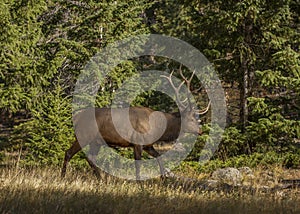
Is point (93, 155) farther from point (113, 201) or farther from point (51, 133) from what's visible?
point (113, 201)

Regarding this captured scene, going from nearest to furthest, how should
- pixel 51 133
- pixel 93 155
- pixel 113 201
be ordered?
pixel 113 201 → pixel 93 155 → pixel 51 133

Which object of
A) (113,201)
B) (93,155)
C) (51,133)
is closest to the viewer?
(113,201)

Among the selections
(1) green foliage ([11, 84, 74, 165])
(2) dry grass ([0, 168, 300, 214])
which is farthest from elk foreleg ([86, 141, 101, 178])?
(2) dry grass ([0, 168, 300, 214])

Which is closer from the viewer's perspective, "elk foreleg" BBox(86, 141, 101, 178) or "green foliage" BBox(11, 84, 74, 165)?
"elk foreleg" BBox(86, 141, 101, 178)

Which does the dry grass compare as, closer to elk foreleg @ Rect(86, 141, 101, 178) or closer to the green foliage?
elk foreleg @ Rect(86, 141, 101, 178)

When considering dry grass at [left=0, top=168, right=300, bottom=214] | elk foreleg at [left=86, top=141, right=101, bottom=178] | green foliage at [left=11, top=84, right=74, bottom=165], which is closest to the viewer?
dry grass at [left=0, top=168, right=300, bottom=214]

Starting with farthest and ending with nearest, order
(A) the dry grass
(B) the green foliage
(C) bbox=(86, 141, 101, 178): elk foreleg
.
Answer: (B) the green foliage < (C) bbox=(86, 141, 101, 178): elk foreleg < (A) the dry grass

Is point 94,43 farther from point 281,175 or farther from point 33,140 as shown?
point 281,175

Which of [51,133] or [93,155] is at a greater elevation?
[51,133]

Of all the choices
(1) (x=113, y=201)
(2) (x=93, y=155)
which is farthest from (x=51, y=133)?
→ (1) (x=113, y=201)

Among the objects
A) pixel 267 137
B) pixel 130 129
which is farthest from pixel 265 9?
pixel 130 129

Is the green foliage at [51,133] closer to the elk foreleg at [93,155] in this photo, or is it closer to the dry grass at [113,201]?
the elk foreleg at [93,155]

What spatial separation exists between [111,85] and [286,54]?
5494 mm

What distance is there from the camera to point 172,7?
27.5 meters
